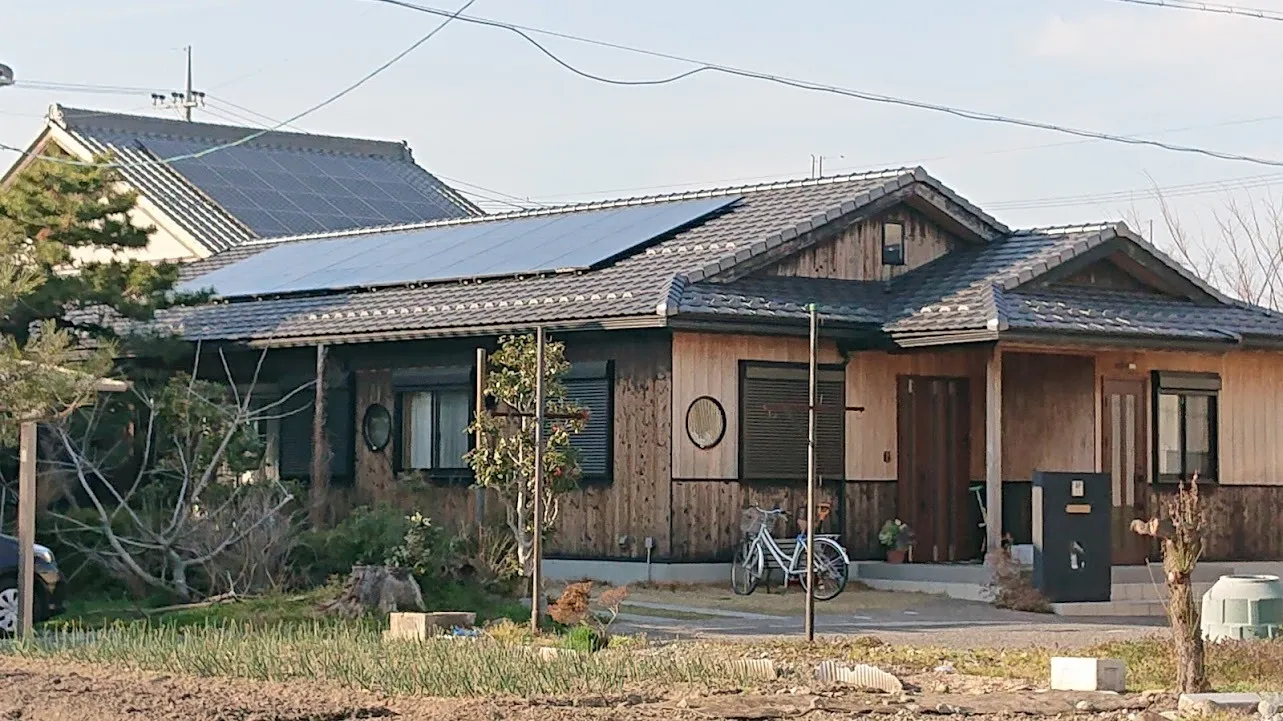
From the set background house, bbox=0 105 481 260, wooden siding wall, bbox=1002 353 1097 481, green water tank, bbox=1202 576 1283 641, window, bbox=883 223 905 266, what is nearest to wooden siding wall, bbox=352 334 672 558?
window, bbox=883 223 905 266

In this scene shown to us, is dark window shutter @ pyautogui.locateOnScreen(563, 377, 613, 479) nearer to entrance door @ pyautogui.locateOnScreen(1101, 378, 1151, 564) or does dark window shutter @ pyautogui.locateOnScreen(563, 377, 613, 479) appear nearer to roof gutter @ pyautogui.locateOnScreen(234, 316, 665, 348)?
roof gutter @ pyautogui.locateOnScreen(234, 316, 665, 348)

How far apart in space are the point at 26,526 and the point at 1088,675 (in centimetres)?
895

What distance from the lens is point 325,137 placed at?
46.1m

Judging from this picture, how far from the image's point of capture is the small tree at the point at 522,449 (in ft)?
63.2

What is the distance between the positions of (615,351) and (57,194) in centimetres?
674

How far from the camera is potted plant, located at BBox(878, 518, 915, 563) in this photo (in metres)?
24.3

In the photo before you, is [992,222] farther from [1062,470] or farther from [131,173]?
[131,173]

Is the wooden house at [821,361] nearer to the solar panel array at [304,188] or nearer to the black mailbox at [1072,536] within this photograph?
the black mailbox at [1072,536]

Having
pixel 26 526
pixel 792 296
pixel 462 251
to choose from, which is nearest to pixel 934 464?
pixel 792 296

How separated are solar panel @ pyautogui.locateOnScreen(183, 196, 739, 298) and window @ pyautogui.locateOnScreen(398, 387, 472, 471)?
66.6 inches

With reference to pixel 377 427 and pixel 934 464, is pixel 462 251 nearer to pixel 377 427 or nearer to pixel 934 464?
pixel 377 427

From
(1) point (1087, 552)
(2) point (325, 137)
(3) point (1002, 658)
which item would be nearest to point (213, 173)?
(2) point (325, 137)

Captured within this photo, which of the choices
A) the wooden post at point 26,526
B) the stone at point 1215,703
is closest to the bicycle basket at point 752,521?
the wooden post at point 26,526

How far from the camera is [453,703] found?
471 inches
